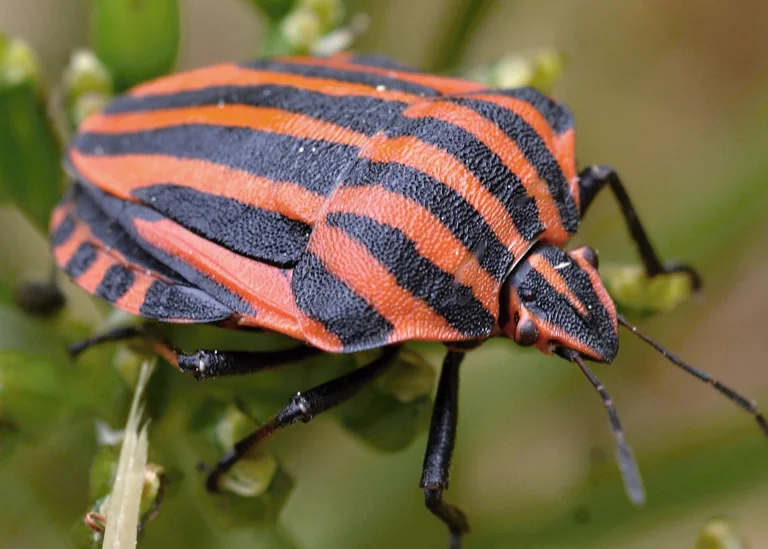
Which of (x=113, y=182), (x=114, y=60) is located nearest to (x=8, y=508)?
(x=113, y=182)

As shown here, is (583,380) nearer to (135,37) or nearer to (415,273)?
(415,273)

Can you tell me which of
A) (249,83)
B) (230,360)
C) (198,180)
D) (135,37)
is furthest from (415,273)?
(135,37)

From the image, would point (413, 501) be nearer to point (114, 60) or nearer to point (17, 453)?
point (17, 453)

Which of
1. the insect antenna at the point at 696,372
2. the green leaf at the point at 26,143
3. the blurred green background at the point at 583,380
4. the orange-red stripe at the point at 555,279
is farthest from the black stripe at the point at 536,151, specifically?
the green leaf at the point at 26,143

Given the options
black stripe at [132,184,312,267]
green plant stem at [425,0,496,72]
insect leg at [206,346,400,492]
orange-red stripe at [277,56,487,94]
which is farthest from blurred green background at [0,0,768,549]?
orange-red stripe at [277,56,487,94]

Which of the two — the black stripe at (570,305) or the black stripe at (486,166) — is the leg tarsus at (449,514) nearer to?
the black stripe at (570,305)
